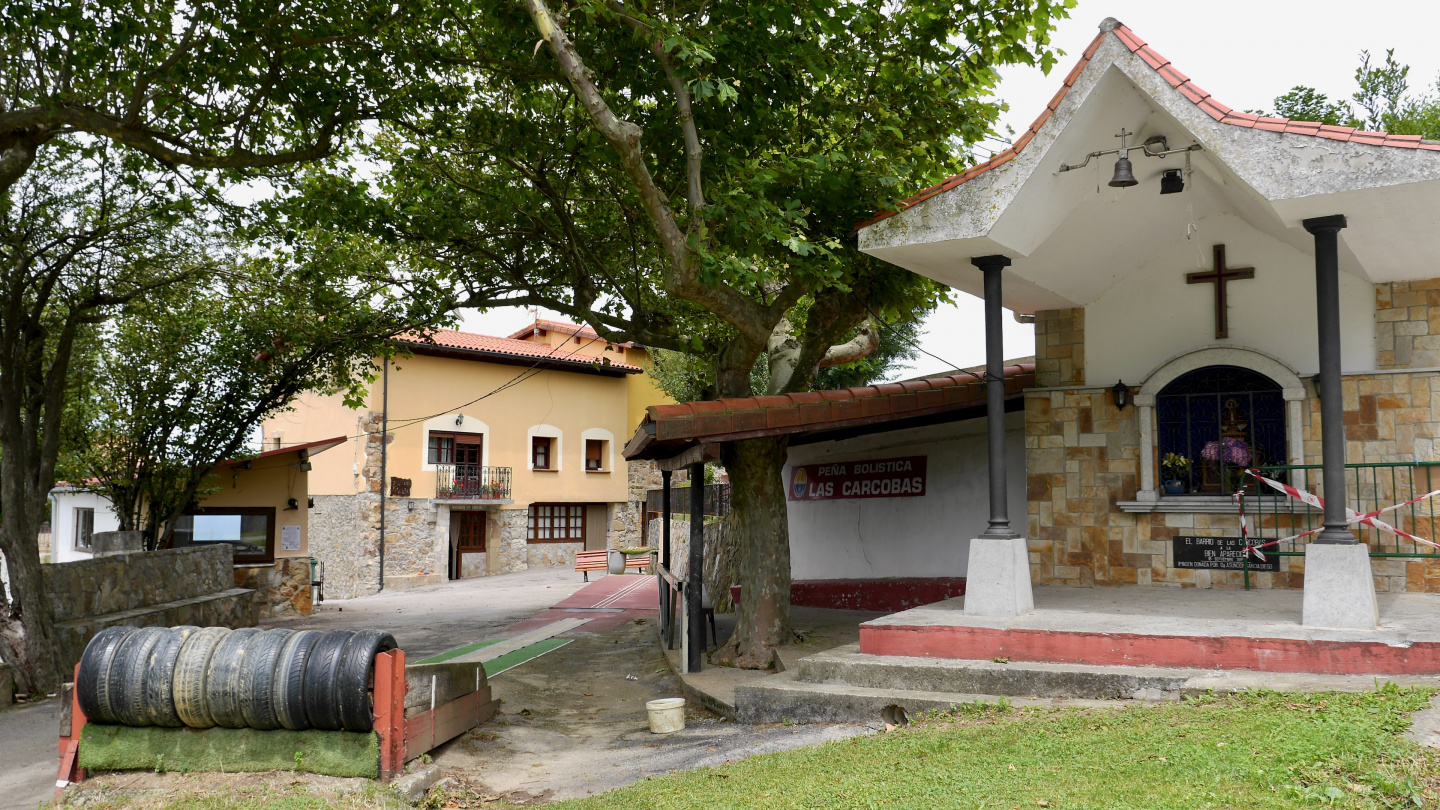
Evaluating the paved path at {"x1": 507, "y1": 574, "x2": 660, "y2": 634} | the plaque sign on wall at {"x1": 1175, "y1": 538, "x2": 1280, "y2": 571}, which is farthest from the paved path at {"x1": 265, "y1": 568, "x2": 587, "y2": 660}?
the plaque sign on wall at {"x1": 1175, "y1": 538, "x2": 1280, "y2": 571}

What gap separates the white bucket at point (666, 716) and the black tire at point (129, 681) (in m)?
3.50

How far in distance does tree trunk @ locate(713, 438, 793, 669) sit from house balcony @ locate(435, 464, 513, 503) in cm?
1877

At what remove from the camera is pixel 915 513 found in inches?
476

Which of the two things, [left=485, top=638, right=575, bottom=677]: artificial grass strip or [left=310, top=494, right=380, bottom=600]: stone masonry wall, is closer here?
[left=485, top=638, right=575, bottom=677]: artificial grass strip

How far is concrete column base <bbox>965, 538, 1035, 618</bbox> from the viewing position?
23.0 ft

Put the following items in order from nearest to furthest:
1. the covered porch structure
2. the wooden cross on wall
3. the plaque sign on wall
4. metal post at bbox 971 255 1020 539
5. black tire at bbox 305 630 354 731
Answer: black tire at bbox 305 630 354 731 → the covered porch structure → metal post at bbox 971 255 1020 539 → the plaque sign on wall → the wooden cross on wall

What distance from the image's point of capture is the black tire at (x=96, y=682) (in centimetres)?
581

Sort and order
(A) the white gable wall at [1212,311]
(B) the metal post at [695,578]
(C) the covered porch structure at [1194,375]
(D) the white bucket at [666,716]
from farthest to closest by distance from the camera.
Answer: (B) the metal post at [695,578], (A) the white gable wall at [1212,311], (D) the white bucket at [666,716], (C) the covered porch structure at [1194,375]

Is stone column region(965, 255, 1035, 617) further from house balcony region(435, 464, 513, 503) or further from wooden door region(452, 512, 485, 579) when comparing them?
wooden door region(452, 512, 485, 579)

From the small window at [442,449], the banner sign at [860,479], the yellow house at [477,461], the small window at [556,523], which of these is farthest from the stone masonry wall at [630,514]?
the banner sign at [860,479]

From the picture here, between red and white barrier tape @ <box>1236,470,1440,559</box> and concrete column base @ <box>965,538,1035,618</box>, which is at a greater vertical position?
red and white barrier tape @ <box>1236,470,1440,559</box>

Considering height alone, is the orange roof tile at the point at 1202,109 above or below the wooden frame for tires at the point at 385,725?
above

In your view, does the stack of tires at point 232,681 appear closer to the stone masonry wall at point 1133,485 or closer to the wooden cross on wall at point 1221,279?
the stone masonry wall at point 1133,485

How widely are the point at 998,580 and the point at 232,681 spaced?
16.9 ft
